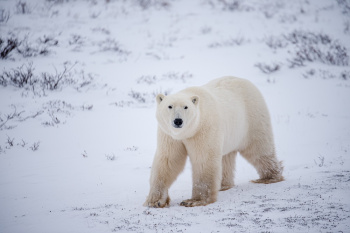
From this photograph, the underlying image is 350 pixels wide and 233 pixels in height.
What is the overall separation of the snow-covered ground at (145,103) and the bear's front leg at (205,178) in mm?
157

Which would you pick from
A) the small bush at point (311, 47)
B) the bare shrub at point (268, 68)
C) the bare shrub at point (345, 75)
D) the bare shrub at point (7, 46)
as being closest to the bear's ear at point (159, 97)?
the bare shrub at point (7, 46)

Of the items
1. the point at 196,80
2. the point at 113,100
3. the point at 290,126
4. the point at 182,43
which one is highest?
the point at 182,43

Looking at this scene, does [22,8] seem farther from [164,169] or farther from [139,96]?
[164,169]

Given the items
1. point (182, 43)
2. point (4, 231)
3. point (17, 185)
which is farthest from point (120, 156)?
point (182, 43)

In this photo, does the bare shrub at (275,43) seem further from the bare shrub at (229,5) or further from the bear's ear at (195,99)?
the bear's ear at (195,99)

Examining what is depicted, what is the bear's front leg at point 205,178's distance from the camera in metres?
3.82

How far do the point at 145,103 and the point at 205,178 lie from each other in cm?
460

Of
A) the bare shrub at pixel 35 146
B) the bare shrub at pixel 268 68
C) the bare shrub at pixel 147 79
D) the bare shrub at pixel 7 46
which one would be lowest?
the bare shrub at pixel 35 146

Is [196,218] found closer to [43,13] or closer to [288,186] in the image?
[288,186]

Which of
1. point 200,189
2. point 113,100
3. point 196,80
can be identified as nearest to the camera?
point 200,189

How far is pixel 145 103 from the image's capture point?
8.17 m

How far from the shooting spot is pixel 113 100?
809 cm

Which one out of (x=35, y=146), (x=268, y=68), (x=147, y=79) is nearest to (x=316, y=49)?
(x=268, y=68)

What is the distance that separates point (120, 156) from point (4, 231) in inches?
113
